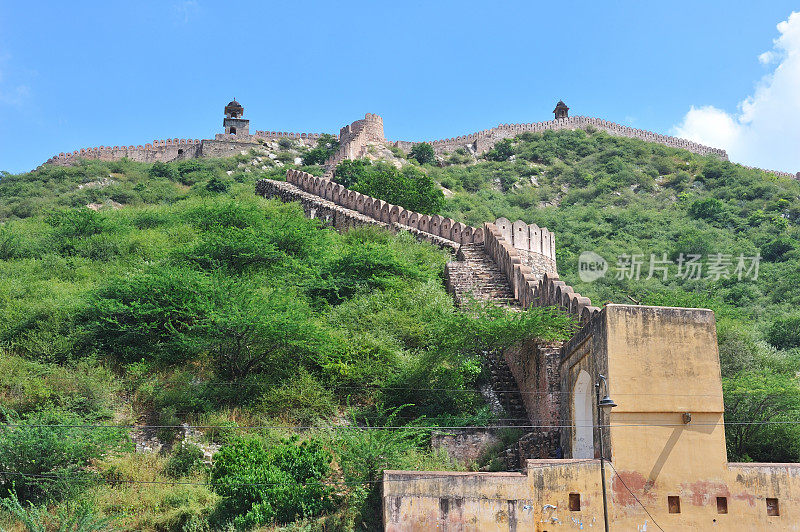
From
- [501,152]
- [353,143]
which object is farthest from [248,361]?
[501,152]

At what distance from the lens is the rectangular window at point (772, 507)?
13477 millimetres

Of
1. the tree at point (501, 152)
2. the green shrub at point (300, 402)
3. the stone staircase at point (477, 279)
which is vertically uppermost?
the tree at point (501, 152)

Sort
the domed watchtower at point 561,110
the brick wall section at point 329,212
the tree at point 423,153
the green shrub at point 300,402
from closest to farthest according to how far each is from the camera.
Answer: the green shrub at point 300,402 → the brick wall section at point 329,212 → the tree at point 423,153 → the domed watchtower at point 561,110

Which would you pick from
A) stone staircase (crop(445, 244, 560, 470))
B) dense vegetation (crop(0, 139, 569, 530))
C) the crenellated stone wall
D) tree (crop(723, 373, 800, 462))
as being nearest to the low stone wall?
dense vegetation (crop(0, 139, 569, 530))

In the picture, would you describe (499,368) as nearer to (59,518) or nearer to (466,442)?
(466,442)

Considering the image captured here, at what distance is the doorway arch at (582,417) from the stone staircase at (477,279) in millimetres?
6256

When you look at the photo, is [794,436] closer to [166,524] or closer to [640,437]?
[640,437]

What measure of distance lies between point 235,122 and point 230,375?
50640 mm

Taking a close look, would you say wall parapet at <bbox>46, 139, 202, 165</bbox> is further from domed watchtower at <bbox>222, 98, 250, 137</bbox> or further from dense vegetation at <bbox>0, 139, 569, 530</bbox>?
dense vegetation at <bbox>0, 139, 569, 530</bbox>

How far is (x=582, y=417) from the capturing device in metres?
15.7

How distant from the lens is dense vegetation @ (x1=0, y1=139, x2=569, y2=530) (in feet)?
47.8

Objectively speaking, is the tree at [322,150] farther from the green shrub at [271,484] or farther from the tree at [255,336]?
the green shrub at [271,484]

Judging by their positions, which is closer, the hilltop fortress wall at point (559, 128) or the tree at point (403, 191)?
the tree at point (403, 191)

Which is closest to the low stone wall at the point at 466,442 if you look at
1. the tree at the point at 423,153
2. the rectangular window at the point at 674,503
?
the rectangular window at the point at 674,503
